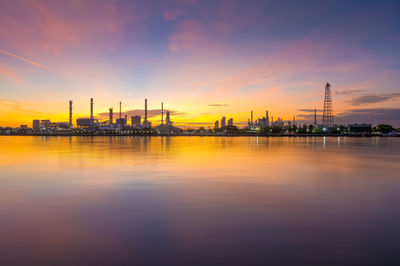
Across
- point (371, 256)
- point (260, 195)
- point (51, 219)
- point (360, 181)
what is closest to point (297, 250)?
point (371, 256)

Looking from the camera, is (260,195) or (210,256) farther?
(260,195)

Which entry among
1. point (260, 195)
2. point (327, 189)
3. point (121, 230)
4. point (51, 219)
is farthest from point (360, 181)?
point (51, 219)

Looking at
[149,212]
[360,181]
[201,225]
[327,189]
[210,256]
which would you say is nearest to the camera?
[210,256]

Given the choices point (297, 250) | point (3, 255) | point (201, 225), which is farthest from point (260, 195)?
point (3, 255)

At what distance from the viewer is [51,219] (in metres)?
8.59

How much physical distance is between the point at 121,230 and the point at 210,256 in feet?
10.1

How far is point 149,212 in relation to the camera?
933 centimetres

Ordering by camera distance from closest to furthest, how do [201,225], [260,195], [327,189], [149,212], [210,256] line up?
[210,256] → [201,225] → [149,212] → [260,195] → [327,189]

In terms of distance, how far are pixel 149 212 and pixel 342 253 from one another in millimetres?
6196

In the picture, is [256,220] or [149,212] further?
[149,212]

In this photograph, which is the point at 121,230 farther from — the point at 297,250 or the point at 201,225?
the point at 297,250

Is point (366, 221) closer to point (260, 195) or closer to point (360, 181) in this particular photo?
point (260, 195)

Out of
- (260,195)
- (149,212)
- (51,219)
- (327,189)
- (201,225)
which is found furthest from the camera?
(327,189)

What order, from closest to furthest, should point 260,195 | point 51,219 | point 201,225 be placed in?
point 201,225, point 51,219, point 260,195
